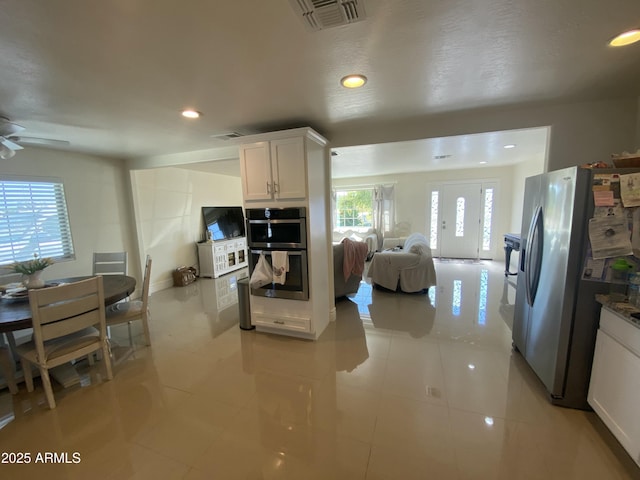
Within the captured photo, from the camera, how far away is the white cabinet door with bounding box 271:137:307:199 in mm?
2498

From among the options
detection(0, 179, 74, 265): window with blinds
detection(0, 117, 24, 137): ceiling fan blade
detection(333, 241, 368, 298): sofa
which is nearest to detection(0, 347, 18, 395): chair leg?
detection(0, 179, 74, 265): window with blinds

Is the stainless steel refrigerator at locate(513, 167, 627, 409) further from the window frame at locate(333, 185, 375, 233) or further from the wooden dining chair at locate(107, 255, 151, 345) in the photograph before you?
the window frame at locate(333, 185, 375, 233)

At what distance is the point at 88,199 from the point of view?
12.5 feet

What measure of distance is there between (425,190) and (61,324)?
7216 millimetres

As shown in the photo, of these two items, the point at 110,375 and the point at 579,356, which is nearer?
the point at 579,356

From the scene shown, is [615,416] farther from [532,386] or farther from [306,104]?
[306,104]

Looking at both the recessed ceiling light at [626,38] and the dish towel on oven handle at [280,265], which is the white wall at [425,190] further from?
the recessed ceiling light at [626,38]

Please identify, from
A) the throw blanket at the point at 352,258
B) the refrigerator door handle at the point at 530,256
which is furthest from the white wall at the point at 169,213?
the refrigerator door handle at the point at 530,256

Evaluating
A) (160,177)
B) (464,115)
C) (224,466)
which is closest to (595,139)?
(464,115)

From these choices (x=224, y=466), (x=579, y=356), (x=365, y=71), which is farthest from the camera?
(x=579, y=356)

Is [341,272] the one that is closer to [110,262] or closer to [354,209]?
[110,262]

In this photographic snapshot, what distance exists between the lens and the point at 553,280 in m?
1.84

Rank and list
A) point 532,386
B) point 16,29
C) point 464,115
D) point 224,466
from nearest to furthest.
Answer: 1. point 16,29
2. point 224,466
3. point 532,386
4. point 464,115

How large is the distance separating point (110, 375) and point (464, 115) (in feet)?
13.1
